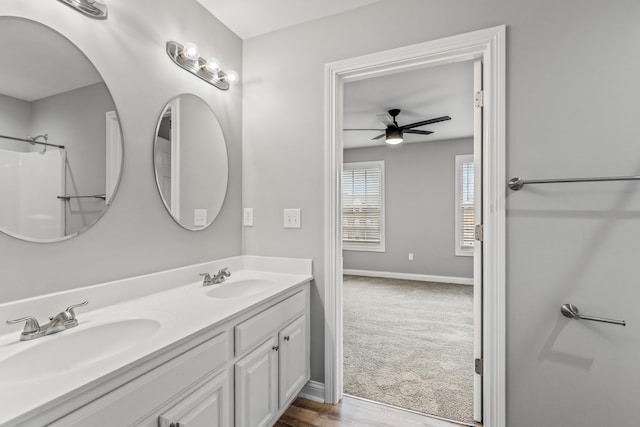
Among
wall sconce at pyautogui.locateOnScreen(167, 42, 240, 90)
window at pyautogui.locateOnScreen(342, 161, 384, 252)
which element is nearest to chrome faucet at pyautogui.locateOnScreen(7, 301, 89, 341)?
wall sconce at pyautogui.locateOnScreen(167, 42, 240, 90)

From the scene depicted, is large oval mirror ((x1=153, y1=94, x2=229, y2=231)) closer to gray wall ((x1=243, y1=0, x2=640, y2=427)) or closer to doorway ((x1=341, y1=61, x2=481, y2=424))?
gray wall ((x1=243, y1=0, x2=640, y2=427))

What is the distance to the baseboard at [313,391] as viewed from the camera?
1984mm

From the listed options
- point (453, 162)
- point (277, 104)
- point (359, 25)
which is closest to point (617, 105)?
point (359, 25)

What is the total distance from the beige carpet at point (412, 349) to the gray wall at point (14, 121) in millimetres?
2203

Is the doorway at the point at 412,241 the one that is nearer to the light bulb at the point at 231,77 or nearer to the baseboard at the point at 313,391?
the baseboard at the point at 313,391

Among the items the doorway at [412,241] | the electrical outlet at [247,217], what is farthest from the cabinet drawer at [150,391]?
the doorway at [412,241]

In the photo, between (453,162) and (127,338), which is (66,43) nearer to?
(127,338)

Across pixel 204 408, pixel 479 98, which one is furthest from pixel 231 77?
pixel 204 408

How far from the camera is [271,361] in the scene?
1583mm

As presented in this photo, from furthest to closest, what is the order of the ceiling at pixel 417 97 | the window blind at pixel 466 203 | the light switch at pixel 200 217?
the window blind at pixel 466 203, the ceiling at pixel 417 97, the light switch at pixel 200 217

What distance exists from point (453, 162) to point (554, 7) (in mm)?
3872

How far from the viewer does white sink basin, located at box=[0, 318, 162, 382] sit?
93 cm

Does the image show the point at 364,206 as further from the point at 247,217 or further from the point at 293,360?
the point at 293,360

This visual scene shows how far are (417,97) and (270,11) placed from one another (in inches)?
79.2
